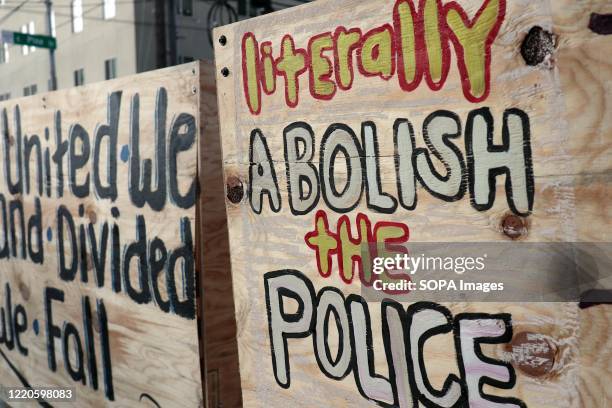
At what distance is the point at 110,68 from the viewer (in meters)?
17.9

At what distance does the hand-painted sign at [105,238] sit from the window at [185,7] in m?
15.9

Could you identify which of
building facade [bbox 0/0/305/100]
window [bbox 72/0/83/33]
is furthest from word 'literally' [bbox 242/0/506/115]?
window [bbox 72/0/83/33]

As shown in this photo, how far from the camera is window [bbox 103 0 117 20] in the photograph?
17.5 metres

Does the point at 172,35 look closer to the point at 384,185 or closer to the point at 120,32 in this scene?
the point at 120,32

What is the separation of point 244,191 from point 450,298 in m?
0.68

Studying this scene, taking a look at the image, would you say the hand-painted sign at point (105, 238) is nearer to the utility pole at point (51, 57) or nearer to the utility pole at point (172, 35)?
the utility pole at point (51, 57)

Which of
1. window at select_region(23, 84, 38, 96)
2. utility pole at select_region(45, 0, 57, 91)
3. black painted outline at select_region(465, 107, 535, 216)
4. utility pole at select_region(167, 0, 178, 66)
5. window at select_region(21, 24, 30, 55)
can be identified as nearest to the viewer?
black painted outline at select_region(465, 107, 535, 216)

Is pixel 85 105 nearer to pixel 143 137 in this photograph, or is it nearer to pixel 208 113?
pixel 143 137

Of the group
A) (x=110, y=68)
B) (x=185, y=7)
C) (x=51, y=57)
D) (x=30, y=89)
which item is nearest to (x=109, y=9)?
(x=110, y=68)

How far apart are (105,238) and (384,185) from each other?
127 cm

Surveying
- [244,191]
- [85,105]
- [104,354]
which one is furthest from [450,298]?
[85,105]

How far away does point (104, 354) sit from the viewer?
2.23 m

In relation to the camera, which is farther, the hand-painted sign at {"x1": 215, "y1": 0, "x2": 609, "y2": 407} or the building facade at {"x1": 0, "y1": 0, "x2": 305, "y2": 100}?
the building facade at {"x1": 0, "y1": 0, "x2": 305, "y2": 100}

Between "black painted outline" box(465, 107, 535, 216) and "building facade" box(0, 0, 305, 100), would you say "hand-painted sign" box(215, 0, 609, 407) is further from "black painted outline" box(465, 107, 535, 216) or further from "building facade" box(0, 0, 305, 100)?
"building facade" box(0, 0, 305, 100)
